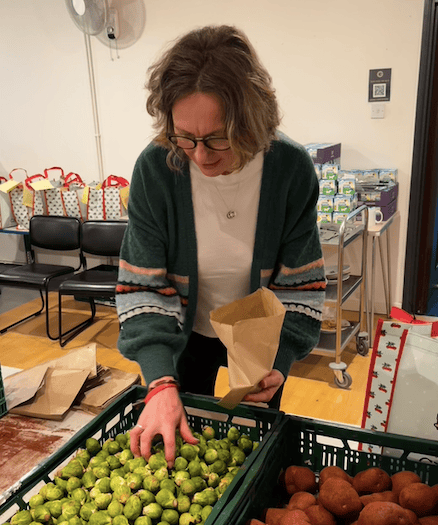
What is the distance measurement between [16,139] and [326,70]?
3077 mm

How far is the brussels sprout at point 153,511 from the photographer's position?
0.83 meters

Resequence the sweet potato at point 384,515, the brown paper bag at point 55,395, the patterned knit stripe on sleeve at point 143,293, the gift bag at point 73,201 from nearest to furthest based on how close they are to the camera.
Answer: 1. the sweet potato at point 384,515
2. the patterned knit stripe on sleeve at point 143,293
3. the brown paper bag at point 55,395
4. the gift bag at point 73,201

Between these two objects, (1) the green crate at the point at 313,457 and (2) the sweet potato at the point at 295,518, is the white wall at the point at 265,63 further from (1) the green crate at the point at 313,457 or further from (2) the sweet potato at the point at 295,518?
(2) the sweet potato at the point at 295,518

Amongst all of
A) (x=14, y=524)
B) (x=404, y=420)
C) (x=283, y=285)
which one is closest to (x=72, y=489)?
(x=14, y=524)

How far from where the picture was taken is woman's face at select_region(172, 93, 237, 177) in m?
0.90

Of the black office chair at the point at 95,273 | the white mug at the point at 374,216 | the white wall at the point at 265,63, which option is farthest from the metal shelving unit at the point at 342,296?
the black office chair at the point at 95,273

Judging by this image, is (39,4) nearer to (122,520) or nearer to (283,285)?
(283,285)

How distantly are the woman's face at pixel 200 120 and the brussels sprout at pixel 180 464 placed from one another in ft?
1.80

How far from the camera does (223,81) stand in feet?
2.92

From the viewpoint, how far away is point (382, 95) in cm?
359

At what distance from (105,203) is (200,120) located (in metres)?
3.26

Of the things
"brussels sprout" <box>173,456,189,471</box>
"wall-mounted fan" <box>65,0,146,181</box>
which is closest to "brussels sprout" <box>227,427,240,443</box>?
"brussels sprout" <box>173,456,189,471</box>

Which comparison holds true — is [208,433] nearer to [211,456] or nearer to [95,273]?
[211,456]

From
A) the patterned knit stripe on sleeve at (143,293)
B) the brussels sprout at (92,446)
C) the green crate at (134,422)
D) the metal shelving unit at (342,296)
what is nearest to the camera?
the green crate at (134,422)
